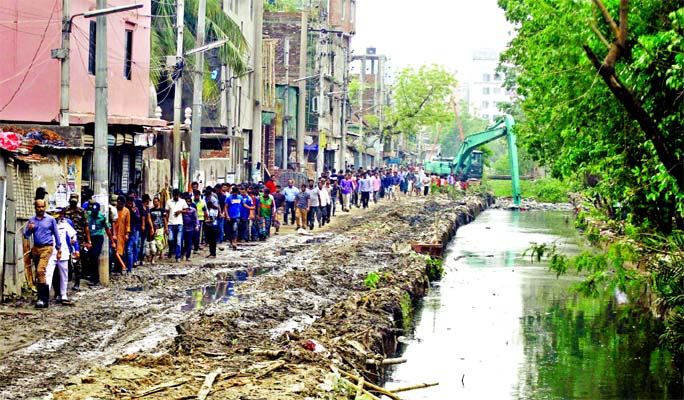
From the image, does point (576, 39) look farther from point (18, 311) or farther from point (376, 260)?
point (376, 260)

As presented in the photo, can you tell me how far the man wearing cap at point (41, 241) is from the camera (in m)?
18.1

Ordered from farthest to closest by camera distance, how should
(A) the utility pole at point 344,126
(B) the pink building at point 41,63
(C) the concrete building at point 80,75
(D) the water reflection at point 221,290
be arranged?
(A) the utility pole at point 344,126 → (C) the concrete building at point 80,75 → (B) the pink building at point 41,63 → (D) the water reflection at point 221,290

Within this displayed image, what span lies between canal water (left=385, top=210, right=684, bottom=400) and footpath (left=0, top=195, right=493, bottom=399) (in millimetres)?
768

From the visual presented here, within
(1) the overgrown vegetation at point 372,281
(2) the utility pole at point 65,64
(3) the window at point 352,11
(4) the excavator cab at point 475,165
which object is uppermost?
(3) the window at point 352,11

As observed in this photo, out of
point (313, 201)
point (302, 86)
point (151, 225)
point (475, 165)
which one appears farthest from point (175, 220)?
point (475, 165)

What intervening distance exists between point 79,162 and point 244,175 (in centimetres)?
2504

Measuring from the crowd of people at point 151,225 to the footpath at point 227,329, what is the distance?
0.58m

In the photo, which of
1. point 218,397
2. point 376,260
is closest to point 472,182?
point 376,260

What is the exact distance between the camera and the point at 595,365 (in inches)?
758

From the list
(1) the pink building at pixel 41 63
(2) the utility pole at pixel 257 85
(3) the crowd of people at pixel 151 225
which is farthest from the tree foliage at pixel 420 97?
(1) the pink building at pixel 41 63

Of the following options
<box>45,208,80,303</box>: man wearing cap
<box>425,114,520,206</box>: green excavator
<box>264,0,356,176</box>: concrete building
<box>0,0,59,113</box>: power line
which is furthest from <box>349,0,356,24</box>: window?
<box>45,208,80,303</box>: man wearing cap

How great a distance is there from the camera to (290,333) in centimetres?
1461

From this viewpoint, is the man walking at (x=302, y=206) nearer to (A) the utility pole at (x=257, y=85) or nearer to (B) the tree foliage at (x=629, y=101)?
(A) the utility pole at (x=257, y=85)

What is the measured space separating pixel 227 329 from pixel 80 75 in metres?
14.0
